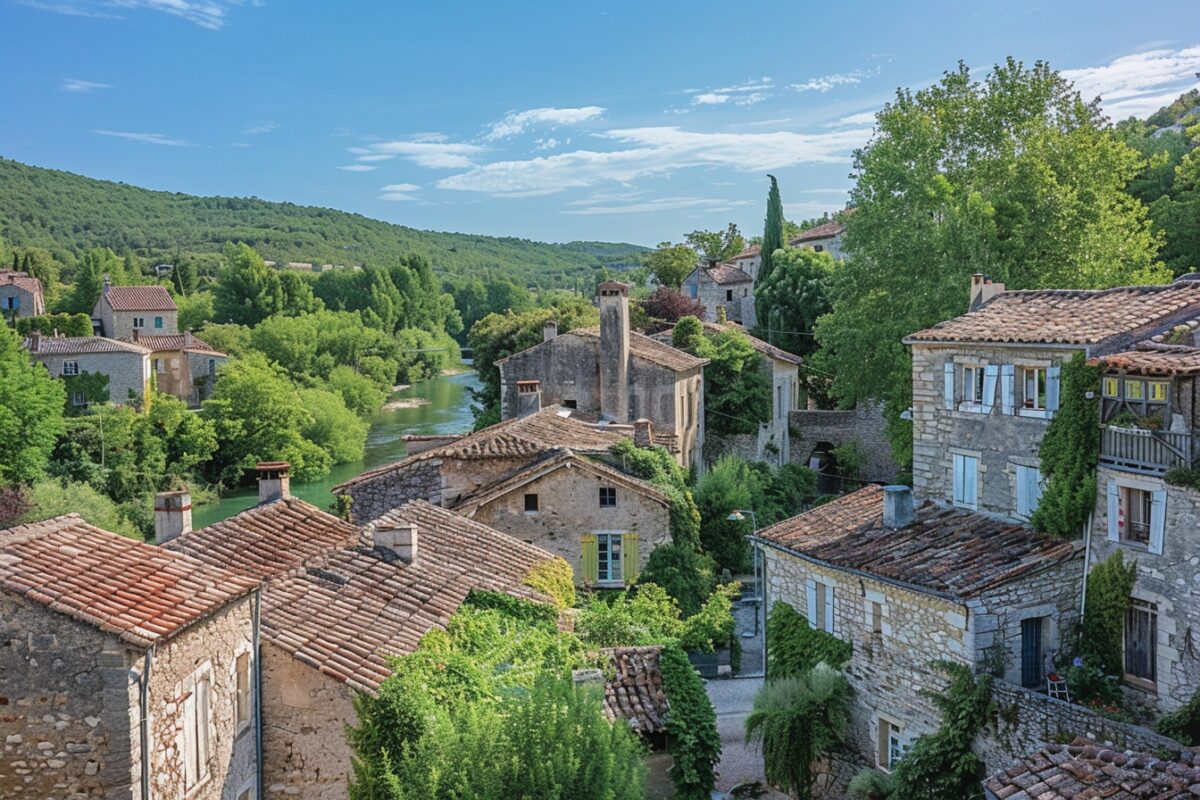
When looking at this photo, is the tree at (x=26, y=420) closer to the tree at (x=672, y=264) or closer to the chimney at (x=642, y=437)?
the chimney at (x=642, y=437)

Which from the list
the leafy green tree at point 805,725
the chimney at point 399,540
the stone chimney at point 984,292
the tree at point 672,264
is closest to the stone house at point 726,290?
the tree at point 672,264

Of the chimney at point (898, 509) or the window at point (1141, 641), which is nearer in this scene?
the window at point (1141, 641)

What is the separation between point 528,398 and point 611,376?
311 centimetres

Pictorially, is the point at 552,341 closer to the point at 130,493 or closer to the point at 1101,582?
the point at 1101,582

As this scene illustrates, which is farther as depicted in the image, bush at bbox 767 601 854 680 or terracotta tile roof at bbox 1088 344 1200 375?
bush at bbox 767 601 854 680

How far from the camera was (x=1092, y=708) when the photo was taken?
1341 centimetres

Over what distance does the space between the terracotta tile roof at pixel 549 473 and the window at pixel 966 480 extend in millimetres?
6802

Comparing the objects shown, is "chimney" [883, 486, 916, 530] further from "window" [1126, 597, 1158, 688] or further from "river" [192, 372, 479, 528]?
"river" [192, 372, 479, 528]

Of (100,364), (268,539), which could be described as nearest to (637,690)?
(268,539)

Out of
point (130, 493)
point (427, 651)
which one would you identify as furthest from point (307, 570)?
point (130, 493)

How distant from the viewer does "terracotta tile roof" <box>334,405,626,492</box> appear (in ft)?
76.1

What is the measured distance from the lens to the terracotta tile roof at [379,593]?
10.9 m

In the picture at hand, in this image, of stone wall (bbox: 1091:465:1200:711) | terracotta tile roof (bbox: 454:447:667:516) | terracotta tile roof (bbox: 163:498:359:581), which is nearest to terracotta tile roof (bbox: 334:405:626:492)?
terracotta tile roof (bbox: 454:447:667:516)

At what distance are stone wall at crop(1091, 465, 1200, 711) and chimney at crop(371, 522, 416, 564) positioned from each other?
9.21 metres
